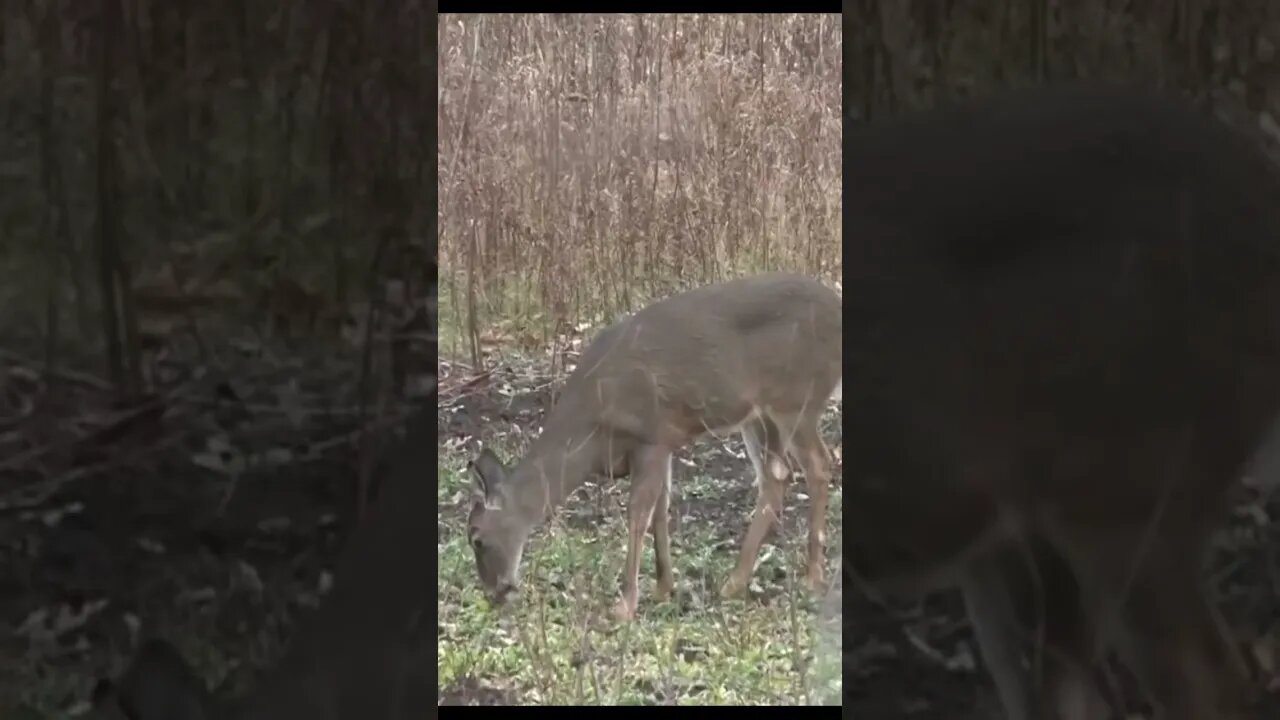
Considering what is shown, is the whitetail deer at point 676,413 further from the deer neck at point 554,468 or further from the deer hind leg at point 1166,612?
the deer hind leg at point 1166,612

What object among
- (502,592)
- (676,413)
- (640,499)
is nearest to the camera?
(502,592)

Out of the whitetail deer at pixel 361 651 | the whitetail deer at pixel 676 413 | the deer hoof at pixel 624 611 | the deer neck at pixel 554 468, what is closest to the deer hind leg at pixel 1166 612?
the whitetail deer at pixel 361 651

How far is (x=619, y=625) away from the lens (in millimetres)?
2912

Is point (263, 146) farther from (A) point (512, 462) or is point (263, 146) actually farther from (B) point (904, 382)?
(A) point (512, 462)

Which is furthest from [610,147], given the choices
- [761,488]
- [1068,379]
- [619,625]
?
[1068,379]

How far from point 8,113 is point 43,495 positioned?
49 centimetres

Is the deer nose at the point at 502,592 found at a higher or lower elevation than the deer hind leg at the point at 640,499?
lower

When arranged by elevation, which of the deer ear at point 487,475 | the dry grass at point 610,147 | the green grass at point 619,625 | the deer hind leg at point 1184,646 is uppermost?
the dry grass at point 610,147

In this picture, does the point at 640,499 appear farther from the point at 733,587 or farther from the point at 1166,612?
the point at 1166,612

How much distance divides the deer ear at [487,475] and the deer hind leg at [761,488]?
0.67m

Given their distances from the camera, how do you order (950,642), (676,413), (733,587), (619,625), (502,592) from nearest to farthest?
1. (950,642)
2. (619,625)
3. (502,592)
4. (733,587)
5. (676,413)

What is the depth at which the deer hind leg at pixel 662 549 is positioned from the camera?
3150mm

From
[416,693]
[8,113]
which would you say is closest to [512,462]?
[416,693]

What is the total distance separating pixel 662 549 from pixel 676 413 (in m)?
0.53
